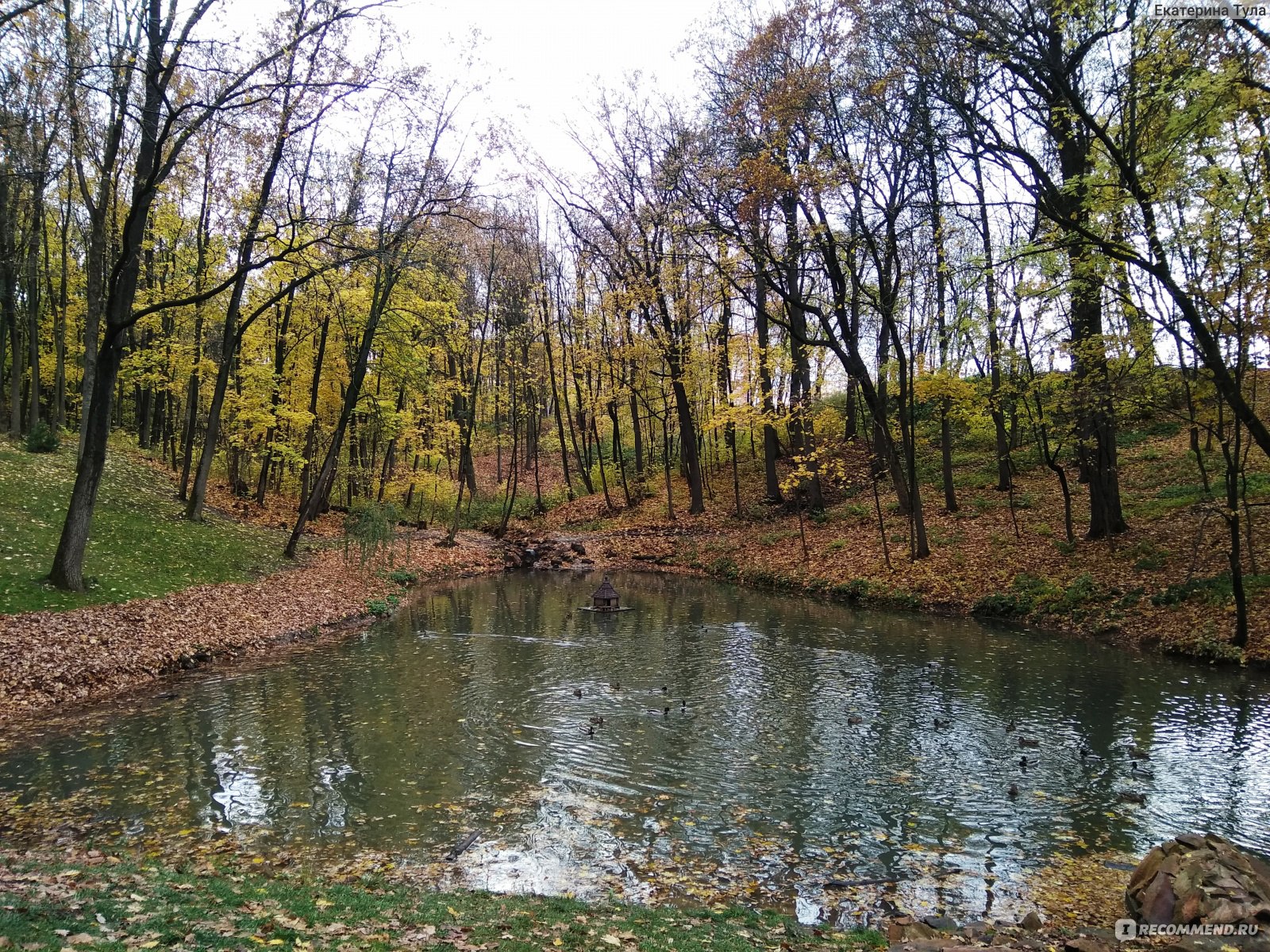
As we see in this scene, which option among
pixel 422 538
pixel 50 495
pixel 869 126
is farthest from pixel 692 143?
pixel 50 495

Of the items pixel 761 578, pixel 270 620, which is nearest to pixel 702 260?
pixel 761 578

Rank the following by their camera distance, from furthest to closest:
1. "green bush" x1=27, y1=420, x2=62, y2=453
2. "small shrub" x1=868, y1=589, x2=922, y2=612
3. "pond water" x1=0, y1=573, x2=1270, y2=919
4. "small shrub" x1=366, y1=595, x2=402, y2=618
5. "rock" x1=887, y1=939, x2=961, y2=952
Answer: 1. "green bush" x1=27, y1=420, x2=62, y2=453
2. "small shrub" x1=366, y1=595, x2=402, y2=618
3. "small shrub" x1=868, y1=589, x2=922, y2=612
4. "pond water" x1=0, y1=573, x2=1270, y2=919
5. "rock" x1=887, y1=939, x2=961, y2=952

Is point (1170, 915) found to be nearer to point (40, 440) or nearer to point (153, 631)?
point (153, 631)

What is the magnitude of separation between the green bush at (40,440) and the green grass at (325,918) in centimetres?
2115

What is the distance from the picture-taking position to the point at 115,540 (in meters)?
17.0

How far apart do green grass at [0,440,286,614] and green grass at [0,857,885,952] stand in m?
9.78

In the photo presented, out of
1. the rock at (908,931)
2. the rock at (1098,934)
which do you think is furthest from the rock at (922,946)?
the rock at (1098,934)

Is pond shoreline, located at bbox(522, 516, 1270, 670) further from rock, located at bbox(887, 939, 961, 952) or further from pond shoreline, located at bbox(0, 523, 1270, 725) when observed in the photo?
rock, located at bbox(887, 939, 961, 952)

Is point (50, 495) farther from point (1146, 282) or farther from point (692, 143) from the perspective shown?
point (1146, 282)

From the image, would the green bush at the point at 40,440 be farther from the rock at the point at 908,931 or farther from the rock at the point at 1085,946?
the rock at the point at 1085,946

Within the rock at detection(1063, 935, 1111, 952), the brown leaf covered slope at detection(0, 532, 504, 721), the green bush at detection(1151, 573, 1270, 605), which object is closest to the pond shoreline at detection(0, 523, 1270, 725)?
the brown leaf covered slope at detection(0, 532, 504, 721)

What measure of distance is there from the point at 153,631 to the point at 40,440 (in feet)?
43.0

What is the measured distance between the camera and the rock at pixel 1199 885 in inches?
194

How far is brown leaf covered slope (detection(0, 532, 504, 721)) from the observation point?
1081 cm
